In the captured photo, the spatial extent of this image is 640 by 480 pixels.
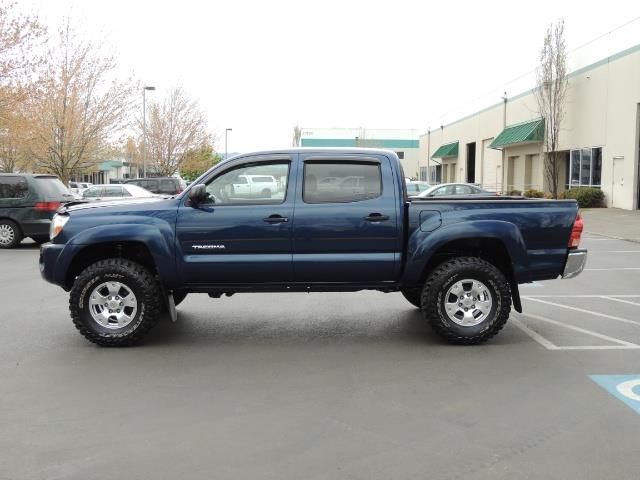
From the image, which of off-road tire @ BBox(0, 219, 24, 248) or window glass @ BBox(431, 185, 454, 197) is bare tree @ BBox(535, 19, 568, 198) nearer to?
window glass @ BBox(431, 185, 454, 197)

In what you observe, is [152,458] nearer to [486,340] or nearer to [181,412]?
[181,412]

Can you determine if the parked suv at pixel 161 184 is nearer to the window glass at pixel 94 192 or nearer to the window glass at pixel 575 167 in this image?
the window glass at pixel 94 192

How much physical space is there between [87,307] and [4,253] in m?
10.4

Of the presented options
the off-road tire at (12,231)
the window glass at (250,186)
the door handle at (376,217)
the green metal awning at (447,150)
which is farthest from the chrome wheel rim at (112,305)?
the green metal awning at (447,150)

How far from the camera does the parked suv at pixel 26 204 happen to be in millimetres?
16453

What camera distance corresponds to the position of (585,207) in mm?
31078

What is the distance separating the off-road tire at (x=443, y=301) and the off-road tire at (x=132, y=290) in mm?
2765

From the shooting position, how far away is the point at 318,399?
518cm

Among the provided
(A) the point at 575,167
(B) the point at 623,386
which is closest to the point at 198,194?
(B) the point at 623,386

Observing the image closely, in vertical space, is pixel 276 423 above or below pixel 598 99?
below

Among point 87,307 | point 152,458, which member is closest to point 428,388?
point 152,458

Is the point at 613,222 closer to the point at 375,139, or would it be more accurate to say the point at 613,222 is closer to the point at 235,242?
the point at 235,242

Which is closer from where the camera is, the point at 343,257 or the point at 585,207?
the point at 343,257

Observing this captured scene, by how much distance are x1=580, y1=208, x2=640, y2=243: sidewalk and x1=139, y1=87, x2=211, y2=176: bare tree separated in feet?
109
